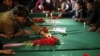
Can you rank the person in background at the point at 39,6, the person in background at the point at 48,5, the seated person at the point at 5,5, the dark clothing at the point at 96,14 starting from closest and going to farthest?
the seated person at the point at 5,5 < the dark clothing at the point at 96,14 < the person in background at the point at 39,6 < the person in background at the point at 48,5

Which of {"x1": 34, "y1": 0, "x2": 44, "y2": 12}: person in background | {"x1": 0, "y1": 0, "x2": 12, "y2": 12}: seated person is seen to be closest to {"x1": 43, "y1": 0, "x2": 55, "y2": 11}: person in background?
{"x1": 34, "y1": 0, "x2": 44, "y2": 12}: person in background

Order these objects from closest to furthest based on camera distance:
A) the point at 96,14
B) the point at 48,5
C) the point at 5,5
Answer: the point at 5,5 → the point at 96,14 → the point at 48,5

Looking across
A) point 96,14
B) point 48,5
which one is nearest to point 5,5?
point 96,14

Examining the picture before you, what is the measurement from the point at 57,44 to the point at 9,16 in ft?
3.28

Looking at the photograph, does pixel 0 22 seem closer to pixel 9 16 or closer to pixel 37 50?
pixel 9 16

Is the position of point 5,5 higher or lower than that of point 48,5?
higher

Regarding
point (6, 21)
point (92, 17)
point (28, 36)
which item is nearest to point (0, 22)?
point (6, 21)

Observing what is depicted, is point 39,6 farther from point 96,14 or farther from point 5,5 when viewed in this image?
point 5,5

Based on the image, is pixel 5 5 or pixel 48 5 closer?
pixel 5 5

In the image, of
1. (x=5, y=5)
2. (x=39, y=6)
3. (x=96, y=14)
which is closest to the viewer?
(x=5, y=5)

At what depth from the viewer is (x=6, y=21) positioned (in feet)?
14.8

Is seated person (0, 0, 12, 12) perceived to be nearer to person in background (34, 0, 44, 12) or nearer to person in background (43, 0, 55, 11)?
person in background (34, 0, 44, 12)

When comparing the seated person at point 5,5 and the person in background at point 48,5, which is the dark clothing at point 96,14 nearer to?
the seated person at point 5,5

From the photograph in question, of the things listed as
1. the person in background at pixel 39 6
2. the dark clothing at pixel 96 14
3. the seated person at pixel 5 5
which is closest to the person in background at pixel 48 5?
the person in background at pixel 39 6
